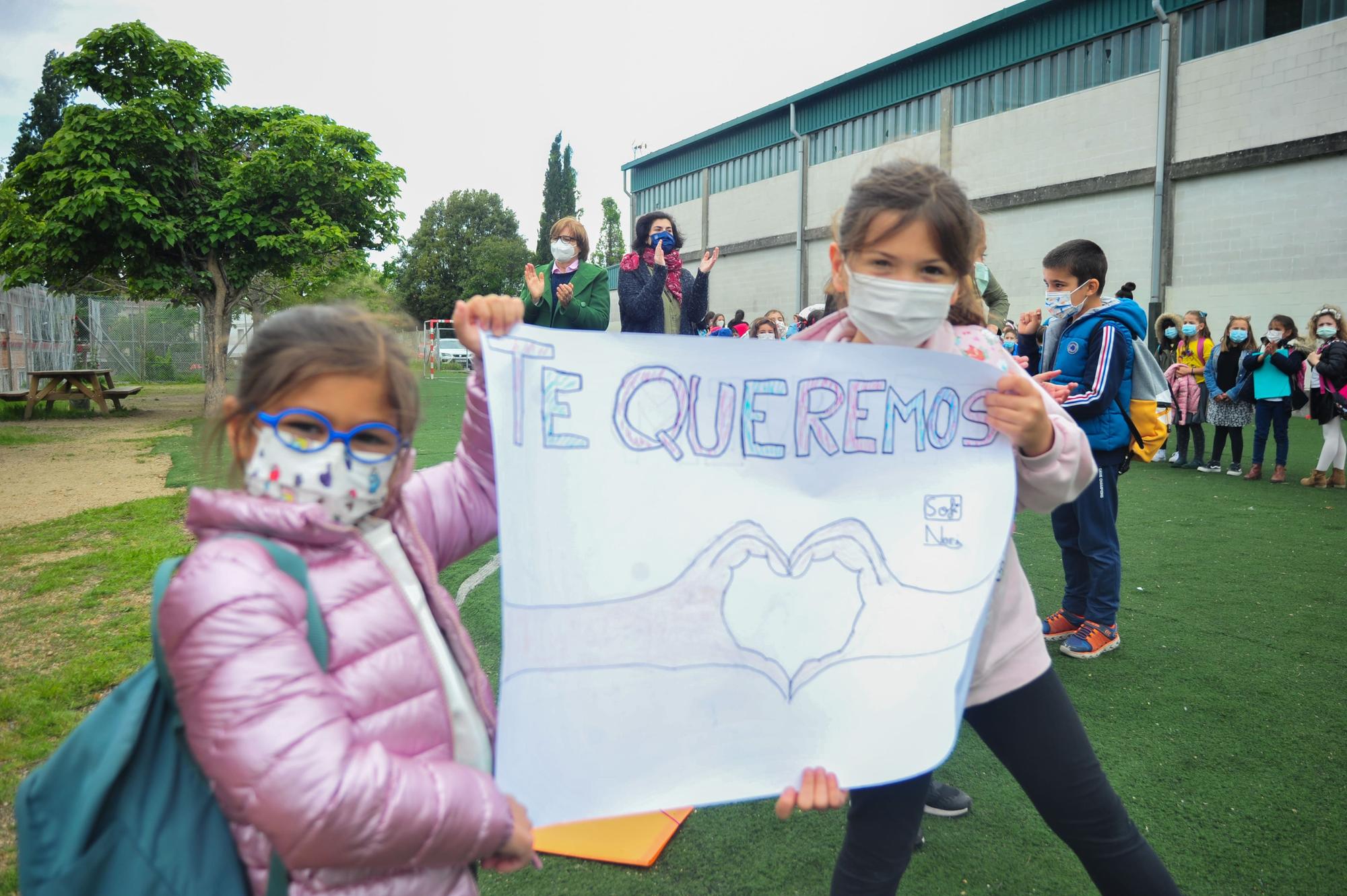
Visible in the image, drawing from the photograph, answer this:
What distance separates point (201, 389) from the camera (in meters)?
25.2

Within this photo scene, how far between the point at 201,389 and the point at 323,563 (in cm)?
2726

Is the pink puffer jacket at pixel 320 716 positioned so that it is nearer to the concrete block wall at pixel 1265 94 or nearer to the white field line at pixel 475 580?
the white field line at pixel 475 580

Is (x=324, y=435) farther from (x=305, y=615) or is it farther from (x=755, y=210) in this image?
(x=755, y=210)

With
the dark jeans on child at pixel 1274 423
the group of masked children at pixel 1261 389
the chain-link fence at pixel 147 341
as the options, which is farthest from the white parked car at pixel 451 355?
the dark jeans on child at pixel 1274 423

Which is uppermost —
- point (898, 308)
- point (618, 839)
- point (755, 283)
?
point (755, 283)

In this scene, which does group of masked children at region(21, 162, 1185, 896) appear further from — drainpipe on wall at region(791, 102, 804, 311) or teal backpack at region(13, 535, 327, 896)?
drainpipe on wall at region(791, 102, 804, 311)

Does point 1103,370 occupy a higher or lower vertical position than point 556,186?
lower

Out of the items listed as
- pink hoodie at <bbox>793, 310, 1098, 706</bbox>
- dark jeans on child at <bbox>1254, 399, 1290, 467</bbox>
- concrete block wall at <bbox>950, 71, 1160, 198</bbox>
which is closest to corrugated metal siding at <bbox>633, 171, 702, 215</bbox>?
concrete block wall at <bbox>950, 71, 1160, 198</bbox>

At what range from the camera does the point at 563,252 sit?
4.97 m

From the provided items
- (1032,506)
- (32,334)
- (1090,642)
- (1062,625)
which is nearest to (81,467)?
(1062,625)

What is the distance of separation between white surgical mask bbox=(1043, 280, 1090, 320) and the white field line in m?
2.89

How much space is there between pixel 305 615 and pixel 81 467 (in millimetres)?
10704

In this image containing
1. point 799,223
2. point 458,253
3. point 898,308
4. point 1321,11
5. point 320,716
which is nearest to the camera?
point 320,716

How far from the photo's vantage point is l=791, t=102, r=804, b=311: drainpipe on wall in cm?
2859
